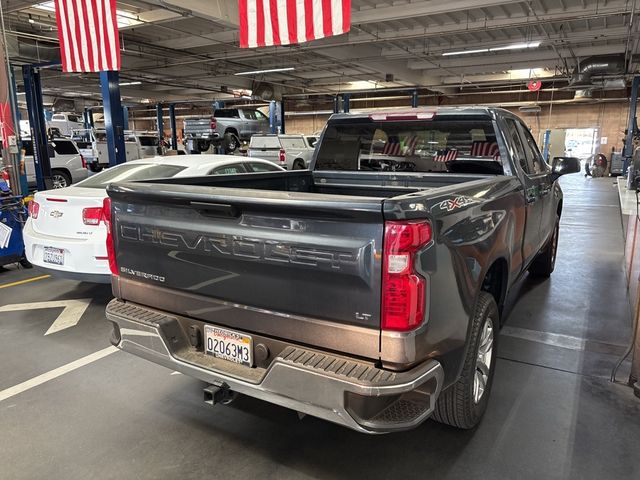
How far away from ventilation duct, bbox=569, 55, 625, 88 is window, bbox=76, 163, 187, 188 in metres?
17.5

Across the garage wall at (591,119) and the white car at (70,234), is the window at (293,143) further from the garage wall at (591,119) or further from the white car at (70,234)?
the garage wall at (591,119)

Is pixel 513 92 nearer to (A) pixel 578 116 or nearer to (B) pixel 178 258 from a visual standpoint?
(A) pixel 578 116

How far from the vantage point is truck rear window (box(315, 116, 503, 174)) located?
3564 mm

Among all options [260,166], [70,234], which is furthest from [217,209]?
[260,166]

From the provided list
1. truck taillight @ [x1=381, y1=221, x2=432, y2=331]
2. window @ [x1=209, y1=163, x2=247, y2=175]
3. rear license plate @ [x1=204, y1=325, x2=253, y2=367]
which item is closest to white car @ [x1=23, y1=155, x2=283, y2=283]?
window @ [x1=209, y1=163, x2=247, y2=175]

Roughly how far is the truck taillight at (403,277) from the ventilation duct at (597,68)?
1917 centimetres

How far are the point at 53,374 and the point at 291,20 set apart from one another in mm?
5474

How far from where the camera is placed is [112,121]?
456 inches

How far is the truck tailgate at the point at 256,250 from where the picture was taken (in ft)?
5.97

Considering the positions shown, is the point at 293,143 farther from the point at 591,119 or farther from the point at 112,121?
the point at 591,119

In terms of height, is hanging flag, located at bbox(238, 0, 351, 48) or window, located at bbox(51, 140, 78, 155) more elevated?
hanging flag, located at bbox(238, 0, 351, 48)

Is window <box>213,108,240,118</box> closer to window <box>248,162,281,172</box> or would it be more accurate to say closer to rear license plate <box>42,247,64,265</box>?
window <box>248,162,281,172</box>

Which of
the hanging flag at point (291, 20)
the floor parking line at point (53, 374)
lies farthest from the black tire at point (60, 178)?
the floor parking line at point (53, 374)

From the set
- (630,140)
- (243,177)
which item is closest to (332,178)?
(243,177)
